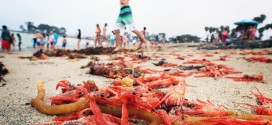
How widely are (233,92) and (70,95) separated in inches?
92.8

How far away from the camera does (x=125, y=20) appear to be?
830cm

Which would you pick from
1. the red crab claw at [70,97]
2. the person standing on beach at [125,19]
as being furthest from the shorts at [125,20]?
the red crab claw at [70,97]

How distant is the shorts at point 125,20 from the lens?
8.23 m

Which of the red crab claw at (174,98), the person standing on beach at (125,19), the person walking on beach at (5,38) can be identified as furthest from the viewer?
the person walking on beach at (5,38)

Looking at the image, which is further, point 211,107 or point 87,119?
point 211,107

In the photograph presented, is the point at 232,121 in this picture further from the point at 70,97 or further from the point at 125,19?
the point at 125,19

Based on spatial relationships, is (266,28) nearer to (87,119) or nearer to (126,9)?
(126,9)

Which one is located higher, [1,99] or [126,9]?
[126,9]

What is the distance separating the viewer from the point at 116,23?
→ 333 inches

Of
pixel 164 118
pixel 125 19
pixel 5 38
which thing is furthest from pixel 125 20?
pixel 5 38

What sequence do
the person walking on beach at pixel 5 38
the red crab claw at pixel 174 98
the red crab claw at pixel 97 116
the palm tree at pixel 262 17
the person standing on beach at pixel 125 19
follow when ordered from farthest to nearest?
1. the palm tree at pixel 262 17
2. the person walking on beach at pixel 5 38
3. the person standing on beach at pixel 125 19
4. the red crab claw at pixel 174 98
5. the red crab claw at pixel 97 116

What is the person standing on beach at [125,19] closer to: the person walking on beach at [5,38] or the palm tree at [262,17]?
the person walking on beach at [5,38]

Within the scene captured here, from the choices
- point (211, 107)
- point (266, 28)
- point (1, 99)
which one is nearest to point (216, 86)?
point (211, 107)

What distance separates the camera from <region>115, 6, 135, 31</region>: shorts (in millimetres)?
8227
